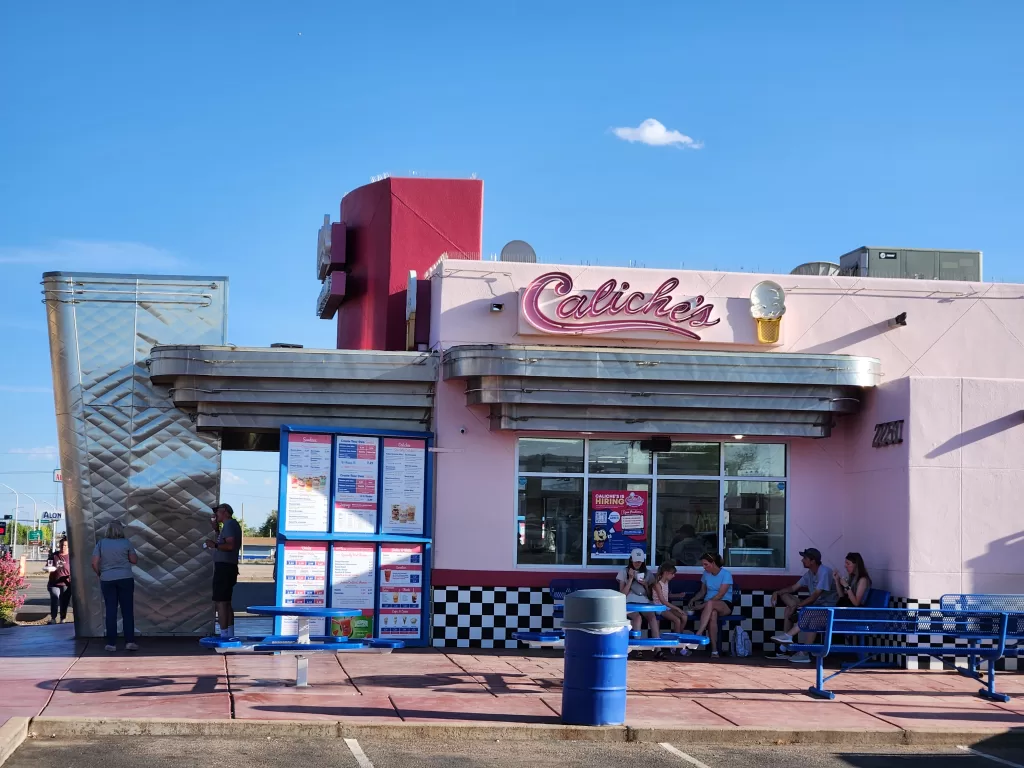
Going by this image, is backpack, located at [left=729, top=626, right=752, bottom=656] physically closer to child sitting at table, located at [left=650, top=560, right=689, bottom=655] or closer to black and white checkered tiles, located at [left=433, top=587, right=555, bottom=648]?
child sitting at table, located at [left=650, top=560, right=689, bottom=655]

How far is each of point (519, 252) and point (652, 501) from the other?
3820mm

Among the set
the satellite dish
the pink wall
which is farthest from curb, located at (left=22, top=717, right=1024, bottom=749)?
the satellite dish

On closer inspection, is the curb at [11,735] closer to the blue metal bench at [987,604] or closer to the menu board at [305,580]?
the menu board at [305,580]

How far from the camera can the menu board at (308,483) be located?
47.4ft

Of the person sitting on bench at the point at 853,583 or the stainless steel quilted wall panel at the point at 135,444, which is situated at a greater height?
the stainless steel quilted wall panel at the point at 135,444

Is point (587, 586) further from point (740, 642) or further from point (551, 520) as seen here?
point (740, 642)

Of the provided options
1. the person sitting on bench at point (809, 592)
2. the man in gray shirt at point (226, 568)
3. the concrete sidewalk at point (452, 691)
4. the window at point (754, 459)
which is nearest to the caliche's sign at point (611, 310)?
the window at point (754, 459)

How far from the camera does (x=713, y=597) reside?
566 inches

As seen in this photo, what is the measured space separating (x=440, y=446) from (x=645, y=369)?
277 centimetres

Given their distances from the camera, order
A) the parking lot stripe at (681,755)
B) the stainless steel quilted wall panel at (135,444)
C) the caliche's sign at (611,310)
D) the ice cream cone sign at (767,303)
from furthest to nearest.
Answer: the ice cream cone sign at (767,303) < the stainless steel quilted wall panel at (135,444) < the caliche's sign at (611,310) < the parking lot stripe at (681,755)

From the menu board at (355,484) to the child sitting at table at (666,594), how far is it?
3583 millimetres

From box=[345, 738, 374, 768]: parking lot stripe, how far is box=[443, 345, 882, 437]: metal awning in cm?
576

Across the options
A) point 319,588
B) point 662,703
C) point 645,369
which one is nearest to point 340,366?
point 319,588

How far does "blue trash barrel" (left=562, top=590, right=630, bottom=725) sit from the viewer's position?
9.86 meters
